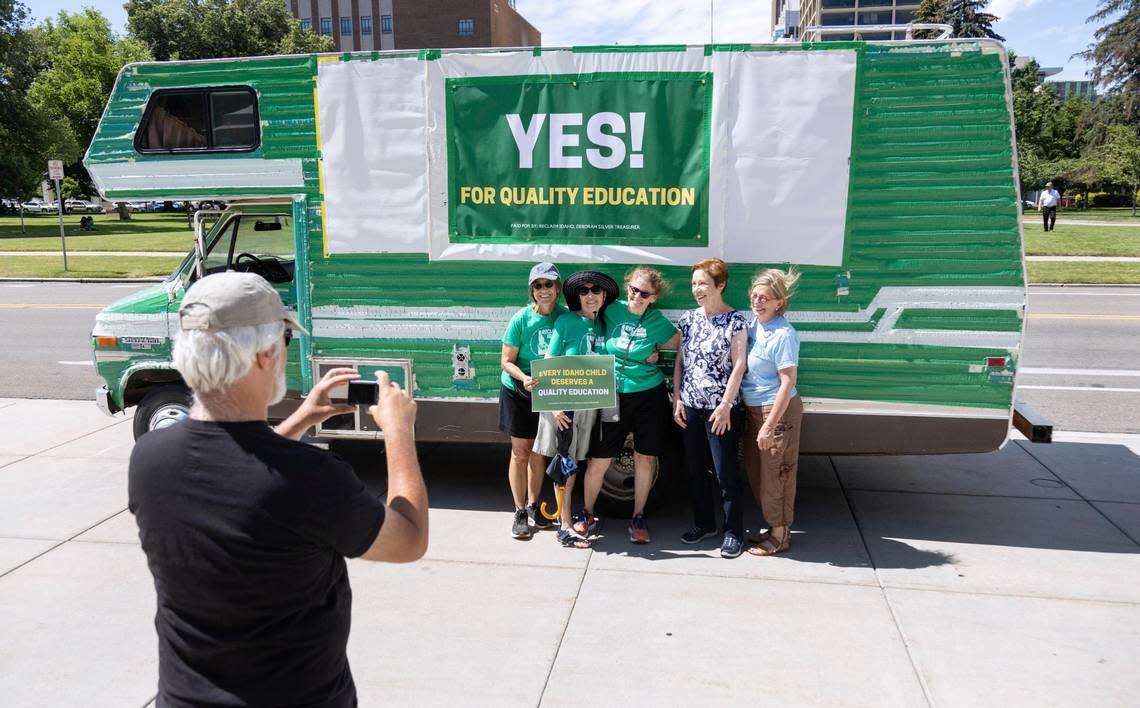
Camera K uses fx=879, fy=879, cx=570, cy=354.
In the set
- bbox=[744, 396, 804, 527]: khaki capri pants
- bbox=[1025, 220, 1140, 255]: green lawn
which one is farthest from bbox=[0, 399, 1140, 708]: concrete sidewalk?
bbox=[1025, 220, 1140, 255]: green lawn

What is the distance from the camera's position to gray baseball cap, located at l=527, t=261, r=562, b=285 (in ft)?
17.5

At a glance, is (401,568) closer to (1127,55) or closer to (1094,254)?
(1094,254)

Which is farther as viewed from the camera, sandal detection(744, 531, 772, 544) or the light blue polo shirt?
sandal detection(744, 531, 772, 544)

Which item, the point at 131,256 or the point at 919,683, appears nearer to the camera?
the point at 919,683

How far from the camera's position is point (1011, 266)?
5.29 metres

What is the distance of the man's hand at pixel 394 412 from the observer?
2.11 m

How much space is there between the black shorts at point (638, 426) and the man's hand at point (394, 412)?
10.9ft

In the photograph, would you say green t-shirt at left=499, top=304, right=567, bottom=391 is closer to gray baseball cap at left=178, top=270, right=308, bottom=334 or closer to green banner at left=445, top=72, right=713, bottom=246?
green banner at left=445, top=72, right=713, bottom=246

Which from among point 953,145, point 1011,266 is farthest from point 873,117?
point 1011,266

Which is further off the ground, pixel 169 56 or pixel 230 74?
pixel 169 56

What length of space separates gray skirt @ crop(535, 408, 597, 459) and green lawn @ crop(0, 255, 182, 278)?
1826cm

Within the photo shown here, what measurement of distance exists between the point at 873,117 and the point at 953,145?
1.63ft

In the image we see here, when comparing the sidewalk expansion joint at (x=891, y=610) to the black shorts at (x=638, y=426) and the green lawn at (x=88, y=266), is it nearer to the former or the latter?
the black shorts at (x=638, y=426)

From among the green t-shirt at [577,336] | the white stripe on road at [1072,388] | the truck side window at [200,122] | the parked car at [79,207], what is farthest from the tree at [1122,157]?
the parked car at [79,207]
